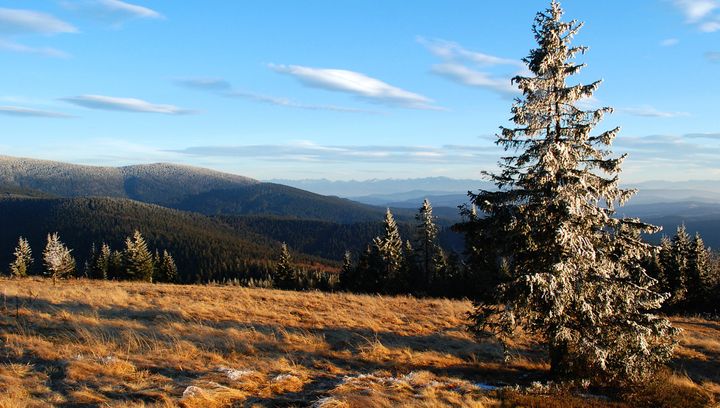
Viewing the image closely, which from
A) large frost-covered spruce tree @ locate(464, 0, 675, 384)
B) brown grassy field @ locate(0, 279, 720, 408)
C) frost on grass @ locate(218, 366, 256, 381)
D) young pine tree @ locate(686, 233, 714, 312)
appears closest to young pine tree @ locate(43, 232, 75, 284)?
brown grassy field @ locate(0, 279, 720, 408)

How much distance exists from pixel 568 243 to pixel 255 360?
8.51m

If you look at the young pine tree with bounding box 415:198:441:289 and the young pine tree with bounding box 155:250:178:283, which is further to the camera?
the young pine tree with bounding box 155:250:178:283

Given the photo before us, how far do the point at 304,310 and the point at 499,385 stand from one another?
30.4ft

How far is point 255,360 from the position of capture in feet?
35.1

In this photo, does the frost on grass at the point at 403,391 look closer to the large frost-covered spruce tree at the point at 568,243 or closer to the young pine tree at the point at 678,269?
the large frost-covered spruce tree at the point at 568,243

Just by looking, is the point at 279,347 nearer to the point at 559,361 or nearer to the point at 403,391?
the point at 403,391

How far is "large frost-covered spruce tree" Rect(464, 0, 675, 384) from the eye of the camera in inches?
438

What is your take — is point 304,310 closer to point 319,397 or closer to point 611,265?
point 319,397

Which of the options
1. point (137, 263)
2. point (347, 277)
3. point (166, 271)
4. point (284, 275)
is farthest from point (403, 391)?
point (166, 271)

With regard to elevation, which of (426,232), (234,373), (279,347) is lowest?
(279,347)

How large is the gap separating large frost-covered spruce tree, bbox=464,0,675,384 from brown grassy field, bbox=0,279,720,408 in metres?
1.24

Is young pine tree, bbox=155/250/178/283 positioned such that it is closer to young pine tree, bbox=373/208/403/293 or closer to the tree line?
the tree line

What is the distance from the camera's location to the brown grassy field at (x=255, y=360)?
26.9ft

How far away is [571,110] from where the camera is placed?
39.3ft
